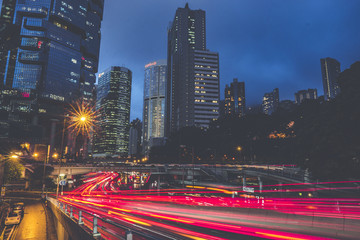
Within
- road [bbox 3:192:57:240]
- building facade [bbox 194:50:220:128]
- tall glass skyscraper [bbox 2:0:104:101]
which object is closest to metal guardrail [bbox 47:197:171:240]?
road [bbox 3:192:57:240]

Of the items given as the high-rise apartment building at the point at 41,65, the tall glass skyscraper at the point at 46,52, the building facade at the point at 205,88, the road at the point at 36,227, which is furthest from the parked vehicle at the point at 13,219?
the building facade at the point at 205,88

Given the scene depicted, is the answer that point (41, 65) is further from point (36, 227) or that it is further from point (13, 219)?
point (36, 227)

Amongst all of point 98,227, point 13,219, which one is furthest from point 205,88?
point 98,227

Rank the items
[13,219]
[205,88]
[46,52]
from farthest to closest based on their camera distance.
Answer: [205,88], [46,52], [13,219]

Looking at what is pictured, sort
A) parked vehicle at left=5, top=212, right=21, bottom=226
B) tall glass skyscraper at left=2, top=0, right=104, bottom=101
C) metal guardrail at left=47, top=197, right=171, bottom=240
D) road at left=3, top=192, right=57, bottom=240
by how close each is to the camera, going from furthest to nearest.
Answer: tall glass skyscraper at left=2, top=0, right=104, bottom=101 < parked vehicle at left=5, top=212, right=21, bottom=226 < road at left=3, top=192, right=57, bottom=240 < metal guardrail at left=47, top=197, right=171, bottom=240

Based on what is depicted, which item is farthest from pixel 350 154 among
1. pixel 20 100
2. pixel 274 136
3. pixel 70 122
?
pixel 70 122

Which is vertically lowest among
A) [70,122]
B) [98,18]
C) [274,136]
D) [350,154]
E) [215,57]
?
[350,154]

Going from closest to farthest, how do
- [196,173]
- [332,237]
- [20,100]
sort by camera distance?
[332,237]
[196,173]
[20,100]

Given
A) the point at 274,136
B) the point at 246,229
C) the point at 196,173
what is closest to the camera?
the point at 246,229

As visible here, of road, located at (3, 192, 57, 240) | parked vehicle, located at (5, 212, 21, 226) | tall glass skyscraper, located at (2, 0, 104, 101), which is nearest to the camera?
road, located at (3, 192, 57, 240)

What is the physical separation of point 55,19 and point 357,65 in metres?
163

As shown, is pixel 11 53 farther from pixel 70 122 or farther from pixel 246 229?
pixel 246 229

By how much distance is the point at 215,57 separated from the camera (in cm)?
18888

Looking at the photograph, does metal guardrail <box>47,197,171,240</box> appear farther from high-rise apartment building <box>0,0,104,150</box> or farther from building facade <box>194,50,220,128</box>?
building facade <box>194,50,220,128</box>
